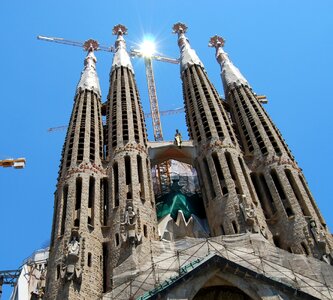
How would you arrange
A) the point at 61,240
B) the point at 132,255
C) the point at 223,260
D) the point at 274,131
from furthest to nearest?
the point at 274,131
the point at 61,240
the point at 132,255
the point at 223,260

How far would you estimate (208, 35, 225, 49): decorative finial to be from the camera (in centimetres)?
4982

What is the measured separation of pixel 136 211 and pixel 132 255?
367 centimetres

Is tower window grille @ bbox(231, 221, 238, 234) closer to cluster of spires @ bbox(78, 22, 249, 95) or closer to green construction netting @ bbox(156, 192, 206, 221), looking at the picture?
green construction netting @ bbox(156, 192, 206, 221)

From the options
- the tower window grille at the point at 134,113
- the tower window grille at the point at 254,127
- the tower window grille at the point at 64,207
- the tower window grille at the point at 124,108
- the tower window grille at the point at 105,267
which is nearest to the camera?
the tower window grille at the point at 105,267

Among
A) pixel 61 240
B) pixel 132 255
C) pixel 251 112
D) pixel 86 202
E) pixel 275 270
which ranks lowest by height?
pixel 275 270

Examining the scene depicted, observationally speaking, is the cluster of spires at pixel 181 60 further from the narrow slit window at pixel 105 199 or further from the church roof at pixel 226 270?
the church roof at pixel 226 270

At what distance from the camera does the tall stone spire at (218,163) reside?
93.0 ft

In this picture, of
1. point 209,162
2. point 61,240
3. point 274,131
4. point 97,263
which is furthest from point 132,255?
point 274,131

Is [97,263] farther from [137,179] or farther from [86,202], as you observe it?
[137,179]

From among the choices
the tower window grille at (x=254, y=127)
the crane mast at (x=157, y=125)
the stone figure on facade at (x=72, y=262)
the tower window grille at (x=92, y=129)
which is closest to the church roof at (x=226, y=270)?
the stone figure on facade at (x=72, y=262)

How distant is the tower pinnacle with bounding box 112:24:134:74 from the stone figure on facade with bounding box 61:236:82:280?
2117cm

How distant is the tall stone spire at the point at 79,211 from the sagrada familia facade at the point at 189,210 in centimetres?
7

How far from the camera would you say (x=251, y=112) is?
1451 inches

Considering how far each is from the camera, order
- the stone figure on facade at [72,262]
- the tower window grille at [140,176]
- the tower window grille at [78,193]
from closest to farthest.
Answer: the stone figure on facade at [72,262] < the tower window grille at [78,193] < the tower window grille at [140,176]
